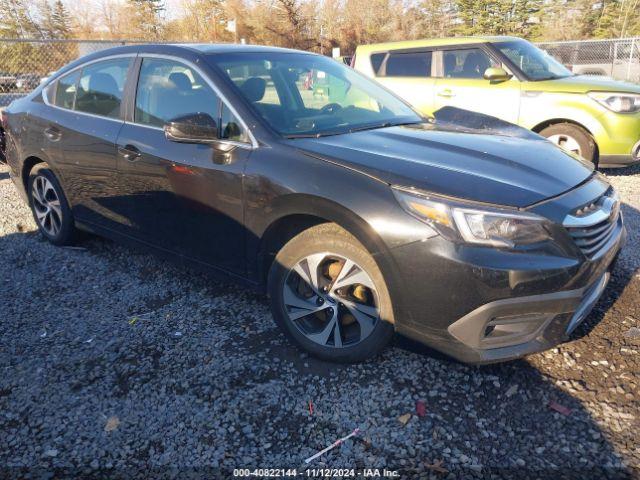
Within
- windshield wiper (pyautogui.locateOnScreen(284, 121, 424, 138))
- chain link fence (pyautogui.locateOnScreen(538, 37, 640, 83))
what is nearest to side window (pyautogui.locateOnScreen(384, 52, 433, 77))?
windshield wiper (pyautogui.locateOnScreen(284, 121, 424, 138))

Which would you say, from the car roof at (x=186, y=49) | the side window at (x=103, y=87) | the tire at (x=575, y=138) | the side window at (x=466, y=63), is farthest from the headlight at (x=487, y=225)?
the side window at (x=466, y=63)

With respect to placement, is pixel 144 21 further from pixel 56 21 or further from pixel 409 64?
pixel 409 64

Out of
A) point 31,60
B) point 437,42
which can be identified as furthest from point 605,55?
point 31,60

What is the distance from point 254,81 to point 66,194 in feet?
6.82

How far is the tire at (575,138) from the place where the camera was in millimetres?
6379

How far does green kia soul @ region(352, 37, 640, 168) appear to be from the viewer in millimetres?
6266

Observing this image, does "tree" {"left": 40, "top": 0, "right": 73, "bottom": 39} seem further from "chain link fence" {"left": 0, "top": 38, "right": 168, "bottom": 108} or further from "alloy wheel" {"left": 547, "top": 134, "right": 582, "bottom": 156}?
"alloy wheel" {"left": 547, "top": 134, "right": 582, "bottom": 156}

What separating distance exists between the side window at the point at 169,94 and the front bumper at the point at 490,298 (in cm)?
163

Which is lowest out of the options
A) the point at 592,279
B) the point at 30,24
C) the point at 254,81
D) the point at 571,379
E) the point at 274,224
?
the point at 571,379

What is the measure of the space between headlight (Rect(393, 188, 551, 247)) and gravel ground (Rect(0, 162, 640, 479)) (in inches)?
25.3

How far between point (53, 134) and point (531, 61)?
6107 mm

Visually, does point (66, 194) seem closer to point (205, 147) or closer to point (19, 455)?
point (205, 147)

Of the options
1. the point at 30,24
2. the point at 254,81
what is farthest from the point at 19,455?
the point at 30,24

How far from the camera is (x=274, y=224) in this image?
282 cm
